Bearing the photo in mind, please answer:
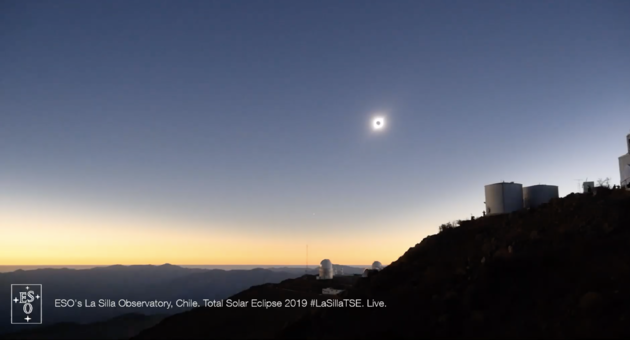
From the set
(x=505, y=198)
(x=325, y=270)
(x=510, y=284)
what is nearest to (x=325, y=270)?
(x=325, y=270)

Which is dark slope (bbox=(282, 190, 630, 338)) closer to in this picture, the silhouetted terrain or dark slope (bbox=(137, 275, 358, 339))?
the silhouetted terrain

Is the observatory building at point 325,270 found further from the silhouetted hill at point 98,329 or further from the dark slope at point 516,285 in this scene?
the silhouetted hill at point 98,329

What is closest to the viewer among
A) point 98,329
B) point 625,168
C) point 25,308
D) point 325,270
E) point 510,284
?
point 510,284

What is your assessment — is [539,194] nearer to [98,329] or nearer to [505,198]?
[505,198]

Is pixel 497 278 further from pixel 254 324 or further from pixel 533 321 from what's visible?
pixel 254 324

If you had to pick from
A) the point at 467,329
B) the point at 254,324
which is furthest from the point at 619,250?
the point at 254,324

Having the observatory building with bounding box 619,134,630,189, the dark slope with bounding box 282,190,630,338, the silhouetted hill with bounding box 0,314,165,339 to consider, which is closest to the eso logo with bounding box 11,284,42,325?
the silhouetted hill with bounding box 0,314,165,339
